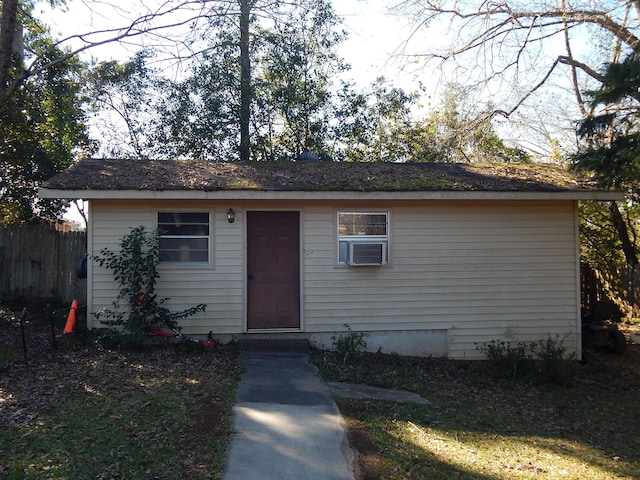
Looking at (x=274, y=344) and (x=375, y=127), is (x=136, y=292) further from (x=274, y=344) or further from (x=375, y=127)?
(x=375, y=127)

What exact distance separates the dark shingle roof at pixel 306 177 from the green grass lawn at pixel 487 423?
2972 millimetres

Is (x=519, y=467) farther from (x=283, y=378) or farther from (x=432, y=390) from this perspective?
(x=283, y=378)

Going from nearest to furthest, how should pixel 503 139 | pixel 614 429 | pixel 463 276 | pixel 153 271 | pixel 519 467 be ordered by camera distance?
pixel 519 467 < pixel 614 429 < pixel 153 271 < pixel 463 276 < pixel 503 139

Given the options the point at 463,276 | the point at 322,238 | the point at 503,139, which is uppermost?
the point at 503,139

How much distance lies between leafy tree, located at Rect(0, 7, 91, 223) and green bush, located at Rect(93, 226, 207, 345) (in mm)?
6376

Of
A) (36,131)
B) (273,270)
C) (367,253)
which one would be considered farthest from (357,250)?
(36,131)

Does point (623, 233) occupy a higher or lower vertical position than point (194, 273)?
higher

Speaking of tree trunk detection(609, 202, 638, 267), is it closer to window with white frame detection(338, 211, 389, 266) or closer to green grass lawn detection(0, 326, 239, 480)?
window with white frame detection(338, 211, 389, 266)

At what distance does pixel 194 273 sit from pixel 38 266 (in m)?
6.16

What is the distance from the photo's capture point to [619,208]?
1659cm

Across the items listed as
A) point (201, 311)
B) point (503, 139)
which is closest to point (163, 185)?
point (201, 311)

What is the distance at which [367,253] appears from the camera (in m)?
8.76

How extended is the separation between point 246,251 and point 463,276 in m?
3.89

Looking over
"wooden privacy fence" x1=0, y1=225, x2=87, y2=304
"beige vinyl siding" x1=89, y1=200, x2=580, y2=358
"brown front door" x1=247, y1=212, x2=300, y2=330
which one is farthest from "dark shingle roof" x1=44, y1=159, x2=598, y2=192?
"wooden privacy fence" x1=0, y1=225, x2=87, y2=304
